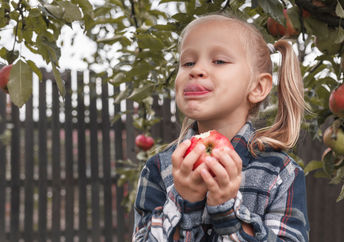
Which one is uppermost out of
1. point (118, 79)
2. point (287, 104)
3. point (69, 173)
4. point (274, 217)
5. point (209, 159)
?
point (118, 79)

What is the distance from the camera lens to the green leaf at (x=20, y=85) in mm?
787

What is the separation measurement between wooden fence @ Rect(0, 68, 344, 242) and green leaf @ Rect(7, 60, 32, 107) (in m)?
2.80

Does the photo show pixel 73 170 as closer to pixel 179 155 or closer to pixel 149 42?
pixel 149 42

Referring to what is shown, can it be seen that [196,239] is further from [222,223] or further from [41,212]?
[41,212]

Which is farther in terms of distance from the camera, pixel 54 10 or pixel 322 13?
pixel 322 13

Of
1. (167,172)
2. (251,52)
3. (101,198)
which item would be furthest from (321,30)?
(101,198)

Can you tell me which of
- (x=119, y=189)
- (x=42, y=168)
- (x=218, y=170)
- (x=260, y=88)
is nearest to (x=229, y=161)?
(x=218, y=170)

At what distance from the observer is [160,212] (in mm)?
852

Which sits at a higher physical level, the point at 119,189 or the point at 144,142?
the point at 144,142

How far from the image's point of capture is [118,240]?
3.79 metres

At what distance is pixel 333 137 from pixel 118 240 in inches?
112

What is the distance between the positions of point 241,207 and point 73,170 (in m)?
3.17

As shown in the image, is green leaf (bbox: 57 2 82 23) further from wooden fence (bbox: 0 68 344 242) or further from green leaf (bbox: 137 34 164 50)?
wooden fence (bbox: 0 68 344 242)

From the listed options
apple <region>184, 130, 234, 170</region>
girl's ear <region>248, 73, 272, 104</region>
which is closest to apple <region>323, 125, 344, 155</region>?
girl's ear <region>248, 73, 272, 104</region>
